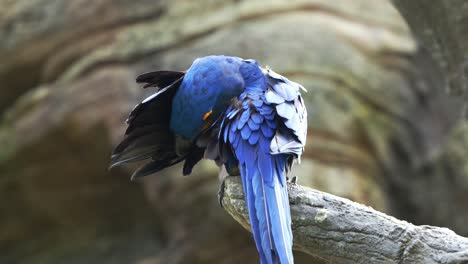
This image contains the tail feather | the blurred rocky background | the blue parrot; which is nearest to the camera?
the tail feather

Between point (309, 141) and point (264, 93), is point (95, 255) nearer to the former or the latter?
point (309, 141)

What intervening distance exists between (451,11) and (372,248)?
3.90 ft

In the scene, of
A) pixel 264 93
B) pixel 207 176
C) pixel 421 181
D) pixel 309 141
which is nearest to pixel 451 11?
pixel 264 93

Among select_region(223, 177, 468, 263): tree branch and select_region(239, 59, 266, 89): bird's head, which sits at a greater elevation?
select_region(239, 59, 266, 89): bird's head

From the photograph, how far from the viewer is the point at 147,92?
425 centimetres

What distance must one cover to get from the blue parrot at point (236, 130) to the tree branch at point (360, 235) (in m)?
0.08

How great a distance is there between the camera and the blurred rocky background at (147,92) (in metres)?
4.16

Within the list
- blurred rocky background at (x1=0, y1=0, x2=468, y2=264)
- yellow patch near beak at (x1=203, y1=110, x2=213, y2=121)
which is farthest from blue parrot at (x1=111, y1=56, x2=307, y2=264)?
blurred rocky background at (x1=0, y1=0, x2=468, y2=264)

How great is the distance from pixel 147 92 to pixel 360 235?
8.26 ft

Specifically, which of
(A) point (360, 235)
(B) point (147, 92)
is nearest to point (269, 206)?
(A) point (360, 235)

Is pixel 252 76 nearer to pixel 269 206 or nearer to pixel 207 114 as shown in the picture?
pixel 207 114

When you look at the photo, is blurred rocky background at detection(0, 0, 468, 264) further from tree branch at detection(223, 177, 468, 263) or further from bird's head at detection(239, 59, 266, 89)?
tree branch at detection(223, 177, 468, 263)

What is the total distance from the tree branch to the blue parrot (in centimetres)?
8

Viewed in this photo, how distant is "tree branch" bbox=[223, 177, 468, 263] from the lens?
6.11 ft
